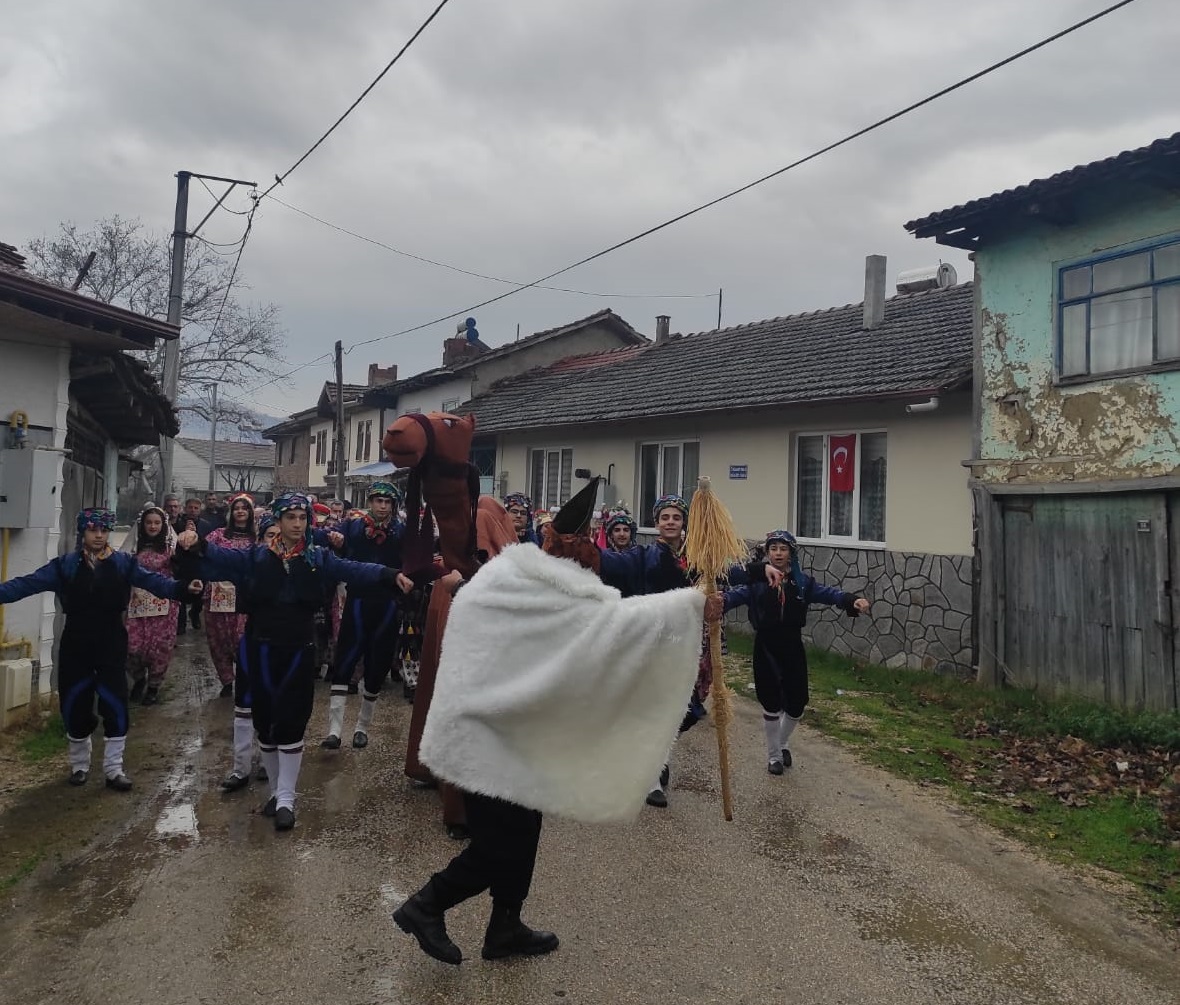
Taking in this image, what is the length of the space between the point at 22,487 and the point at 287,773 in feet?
11.4

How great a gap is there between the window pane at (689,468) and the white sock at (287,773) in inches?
386

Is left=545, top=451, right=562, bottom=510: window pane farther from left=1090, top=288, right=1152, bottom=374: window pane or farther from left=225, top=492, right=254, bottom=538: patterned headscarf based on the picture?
left=1090, top=288, right=1152, bottom=374: window pane

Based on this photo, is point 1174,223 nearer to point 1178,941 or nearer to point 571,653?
point 1178,941

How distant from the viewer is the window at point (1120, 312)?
311 inches

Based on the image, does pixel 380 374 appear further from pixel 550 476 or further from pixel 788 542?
pixel 788 542

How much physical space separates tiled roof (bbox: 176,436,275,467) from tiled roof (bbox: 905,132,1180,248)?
57.9m

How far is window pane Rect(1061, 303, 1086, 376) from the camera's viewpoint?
8570mm

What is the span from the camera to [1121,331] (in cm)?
826

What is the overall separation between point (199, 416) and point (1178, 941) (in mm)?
33453

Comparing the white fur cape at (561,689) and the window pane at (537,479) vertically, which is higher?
the window pane at (537,479)

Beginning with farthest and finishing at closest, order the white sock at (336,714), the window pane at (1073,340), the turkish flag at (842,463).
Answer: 1. the turkish flag at (842,463)
2. the window pane at (1073,340)
3. the white sock at (336,714)

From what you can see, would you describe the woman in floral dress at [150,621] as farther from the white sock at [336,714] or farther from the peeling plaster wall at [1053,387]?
the peeling plaster wall at [1053,387]

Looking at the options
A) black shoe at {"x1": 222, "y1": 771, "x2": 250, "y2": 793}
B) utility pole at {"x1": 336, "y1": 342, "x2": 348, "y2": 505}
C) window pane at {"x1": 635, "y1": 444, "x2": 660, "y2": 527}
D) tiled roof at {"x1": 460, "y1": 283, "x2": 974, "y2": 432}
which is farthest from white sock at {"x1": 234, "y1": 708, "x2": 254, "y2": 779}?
utility pole at {"x1": 336, "y1": 342, "x2": 348, "y2": 505}

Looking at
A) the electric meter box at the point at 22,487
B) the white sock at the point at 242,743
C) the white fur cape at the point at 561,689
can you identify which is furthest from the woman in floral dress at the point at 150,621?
the white fur cape at the point at 561,689
